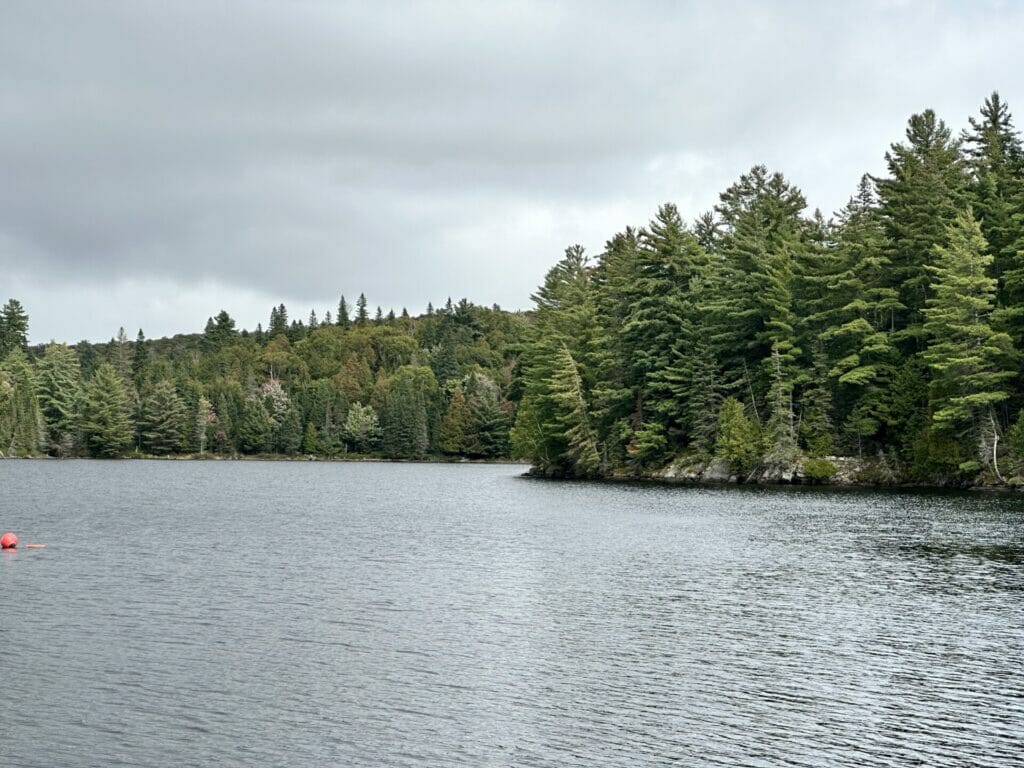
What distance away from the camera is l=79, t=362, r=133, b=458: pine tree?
168 m

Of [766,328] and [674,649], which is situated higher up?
[766,328]

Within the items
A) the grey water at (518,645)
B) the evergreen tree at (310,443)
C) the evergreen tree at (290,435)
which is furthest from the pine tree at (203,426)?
the grey water at (518,645)

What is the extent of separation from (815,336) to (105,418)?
127 meters

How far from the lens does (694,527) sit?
54594 millimetres

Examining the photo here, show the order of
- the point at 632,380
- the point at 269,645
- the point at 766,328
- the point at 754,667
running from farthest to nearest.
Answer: the point at 632,380
the point at 766,328
the point at 269,645
the point at 754,667

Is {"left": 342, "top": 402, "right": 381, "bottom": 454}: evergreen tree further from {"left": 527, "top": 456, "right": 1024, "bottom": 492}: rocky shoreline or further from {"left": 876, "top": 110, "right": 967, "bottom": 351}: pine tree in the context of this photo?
{"left": 876, "top": 110, "right": 967, "bottom": 351}: pine tree

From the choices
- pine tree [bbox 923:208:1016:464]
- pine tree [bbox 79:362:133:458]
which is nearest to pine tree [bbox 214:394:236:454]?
pine tree [bbox 79:362:133:458]

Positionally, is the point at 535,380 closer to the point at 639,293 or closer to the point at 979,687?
the point at 639,293

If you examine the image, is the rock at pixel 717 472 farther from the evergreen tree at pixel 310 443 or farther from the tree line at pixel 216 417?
the evergreen tree at pixel 310 443

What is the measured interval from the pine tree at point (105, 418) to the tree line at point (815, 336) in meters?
87.9

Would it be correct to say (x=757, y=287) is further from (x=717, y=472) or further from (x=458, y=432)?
(x=458, y=432)

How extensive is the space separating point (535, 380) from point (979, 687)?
92611 mm

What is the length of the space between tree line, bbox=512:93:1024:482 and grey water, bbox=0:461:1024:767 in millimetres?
22855

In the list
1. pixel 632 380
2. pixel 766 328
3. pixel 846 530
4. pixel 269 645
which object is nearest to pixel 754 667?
pixel 269 645
